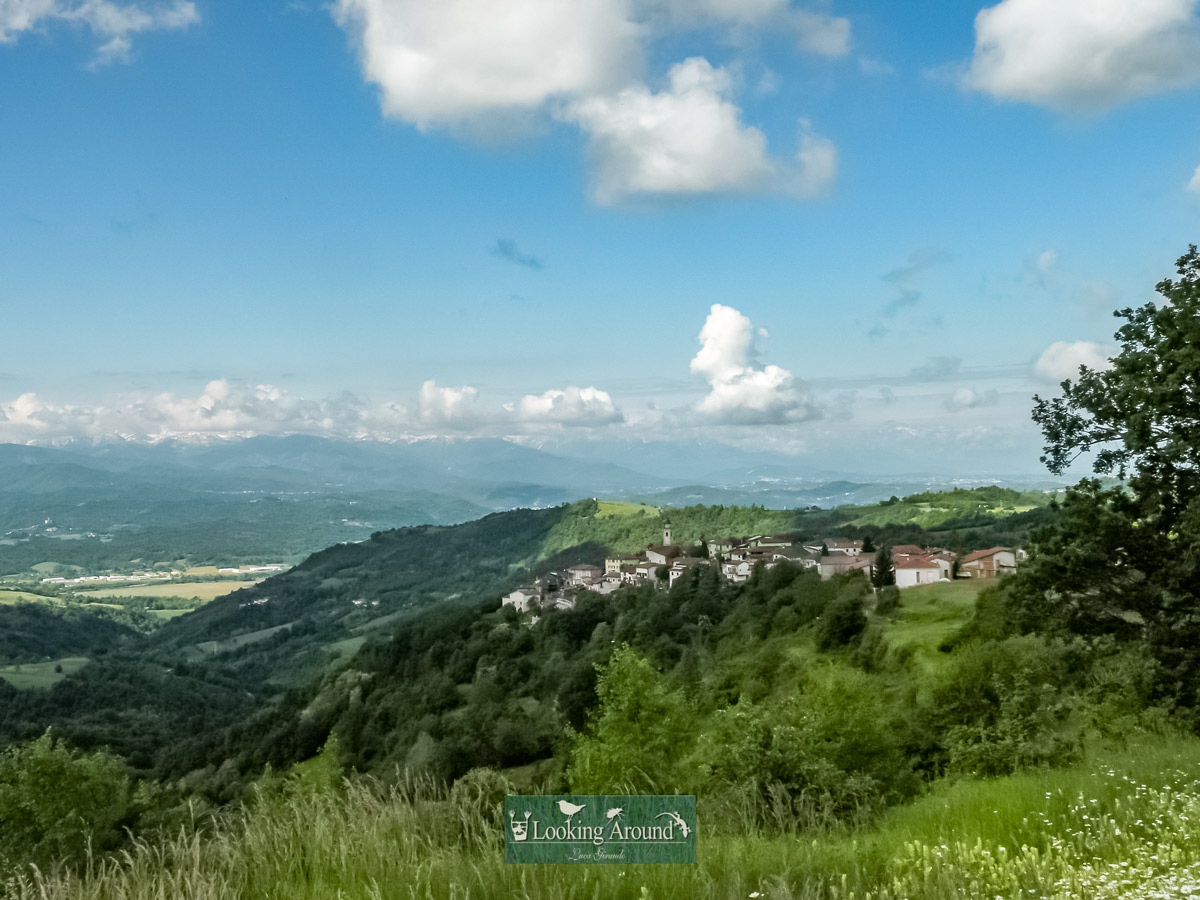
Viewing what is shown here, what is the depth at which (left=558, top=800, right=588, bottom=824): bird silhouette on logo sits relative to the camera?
15.0ft

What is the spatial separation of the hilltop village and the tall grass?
191ft

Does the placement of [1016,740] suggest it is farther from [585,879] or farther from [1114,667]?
[585,879]

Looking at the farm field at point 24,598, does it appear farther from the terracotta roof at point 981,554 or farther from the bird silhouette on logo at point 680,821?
the bird silhouette on logo at point 680,821

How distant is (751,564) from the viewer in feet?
318

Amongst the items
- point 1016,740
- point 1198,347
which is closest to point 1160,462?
point 1198,347

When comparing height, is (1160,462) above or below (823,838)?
above

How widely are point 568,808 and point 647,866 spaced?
2.64ft

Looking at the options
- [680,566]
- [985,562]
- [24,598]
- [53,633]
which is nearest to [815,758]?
[985,562]

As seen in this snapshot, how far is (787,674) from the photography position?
54938 millimetres

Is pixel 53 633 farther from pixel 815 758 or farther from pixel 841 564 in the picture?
pixel 815 758

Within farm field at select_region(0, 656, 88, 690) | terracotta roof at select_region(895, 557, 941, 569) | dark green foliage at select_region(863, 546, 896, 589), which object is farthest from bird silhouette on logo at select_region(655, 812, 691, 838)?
farm field at select_region(0, 656, 88, 690)

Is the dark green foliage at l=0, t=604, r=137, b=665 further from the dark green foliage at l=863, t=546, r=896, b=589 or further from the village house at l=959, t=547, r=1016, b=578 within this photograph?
the village house at l=959, t=547, r=1016, b=578

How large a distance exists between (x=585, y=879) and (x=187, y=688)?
146 meters

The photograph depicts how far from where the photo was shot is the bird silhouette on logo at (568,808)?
4.57 metres
